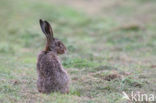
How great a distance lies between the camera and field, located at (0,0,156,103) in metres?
8.24

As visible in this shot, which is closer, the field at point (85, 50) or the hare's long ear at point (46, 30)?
the hare's long ear at point (46, 30)

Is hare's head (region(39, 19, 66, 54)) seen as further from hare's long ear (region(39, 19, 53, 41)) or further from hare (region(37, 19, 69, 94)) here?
hare (region(37, 19, 69, 94))

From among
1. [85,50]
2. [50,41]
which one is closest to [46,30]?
[50,41]

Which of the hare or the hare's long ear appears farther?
the hare's long ear

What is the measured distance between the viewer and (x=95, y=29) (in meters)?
19.1

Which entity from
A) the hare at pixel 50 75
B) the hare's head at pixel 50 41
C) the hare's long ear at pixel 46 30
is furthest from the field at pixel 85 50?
the hare's long ear at pixel 46 30

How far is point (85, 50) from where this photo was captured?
13844 mm

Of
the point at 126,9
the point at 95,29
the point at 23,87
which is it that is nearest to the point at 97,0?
the point at 126,9

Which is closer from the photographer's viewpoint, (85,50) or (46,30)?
(46,30)

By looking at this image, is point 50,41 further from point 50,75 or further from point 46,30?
point 50,75

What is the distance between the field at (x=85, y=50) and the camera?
27.0 feet

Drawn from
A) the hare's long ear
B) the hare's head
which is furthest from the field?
the hare's long ear

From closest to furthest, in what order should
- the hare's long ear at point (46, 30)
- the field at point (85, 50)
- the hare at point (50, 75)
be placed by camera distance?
the hare at point (50, 75), the hare's long ear at point (46, 30), the field at point (85, 50)

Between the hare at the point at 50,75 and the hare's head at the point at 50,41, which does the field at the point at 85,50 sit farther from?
the hare's head at the point at 50,41
